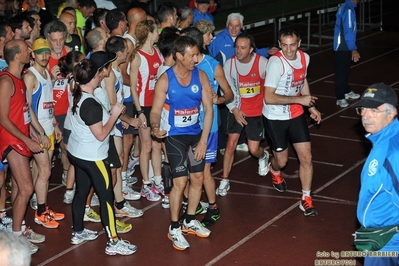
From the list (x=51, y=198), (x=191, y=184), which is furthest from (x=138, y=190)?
(x=191, y=184)

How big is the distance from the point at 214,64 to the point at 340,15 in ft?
20.6

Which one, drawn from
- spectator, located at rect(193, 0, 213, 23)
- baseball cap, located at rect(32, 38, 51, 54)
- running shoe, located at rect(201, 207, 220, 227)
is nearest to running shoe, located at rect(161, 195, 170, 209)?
running shoe, located at rect(201, 207, 220, 227)

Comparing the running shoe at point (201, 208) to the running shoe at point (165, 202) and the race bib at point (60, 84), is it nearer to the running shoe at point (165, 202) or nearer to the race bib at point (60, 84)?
the running shoe at point (165, 202)

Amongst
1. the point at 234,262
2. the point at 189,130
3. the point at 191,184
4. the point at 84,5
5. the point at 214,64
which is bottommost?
the point at 234,262

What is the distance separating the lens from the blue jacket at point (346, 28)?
14.2m

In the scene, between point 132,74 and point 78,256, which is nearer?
point 78,256

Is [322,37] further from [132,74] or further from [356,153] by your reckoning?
[132,74]

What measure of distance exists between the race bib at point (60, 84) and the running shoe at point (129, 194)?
1.66 meters

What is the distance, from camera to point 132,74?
947 centimetres

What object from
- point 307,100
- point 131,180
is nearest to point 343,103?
point 131,180

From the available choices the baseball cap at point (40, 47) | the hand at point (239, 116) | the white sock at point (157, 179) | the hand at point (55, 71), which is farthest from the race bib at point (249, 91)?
the baseball cap at point (40, 47)

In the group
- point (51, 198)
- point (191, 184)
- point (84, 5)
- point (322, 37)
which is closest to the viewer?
point (191, 184)

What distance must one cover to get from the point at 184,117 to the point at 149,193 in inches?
80.7

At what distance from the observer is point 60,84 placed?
9.49m
